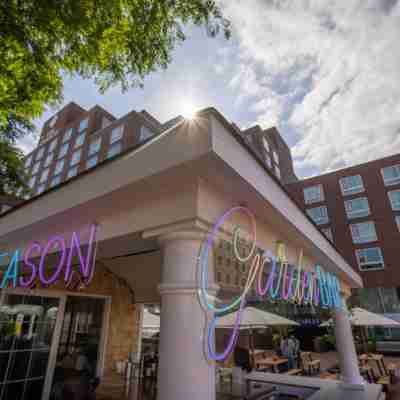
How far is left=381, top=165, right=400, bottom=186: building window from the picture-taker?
72.7 feet

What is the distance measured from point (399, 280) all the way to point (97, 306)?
2278cm

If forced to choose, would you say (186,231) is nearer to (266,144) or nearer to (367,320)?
(367,320)

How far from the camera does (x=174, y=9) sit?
383 cm

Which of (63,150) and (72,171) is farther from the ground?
(63,150)

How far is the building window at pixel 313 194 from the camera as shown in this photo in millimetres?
25391

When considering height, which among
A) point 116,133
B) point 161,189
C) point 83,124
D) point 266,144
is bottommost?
point 161,189

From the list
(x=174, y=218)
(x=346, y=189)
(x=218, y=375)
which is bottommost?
(x=218, y=375)

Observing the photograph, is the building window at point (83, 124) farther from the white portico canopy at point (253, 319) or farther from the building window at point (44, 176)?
the white portico canopy at point (253, 319)

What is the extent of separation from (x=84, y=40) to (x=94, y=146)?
Result: 2517 centimetres

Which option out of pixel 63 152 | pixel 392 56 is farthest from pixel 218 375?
pixel 63 152

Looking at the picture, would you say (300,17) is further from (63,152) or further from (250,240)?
(63,152)

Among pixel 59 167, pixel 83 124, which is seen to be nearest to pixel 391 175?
pixel 83 124

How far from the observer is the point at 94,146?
27.2 m

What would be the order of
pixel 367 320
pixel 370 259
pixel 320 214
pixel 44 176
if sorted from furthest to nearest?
pixel 44 176 < pixel 320 214 < pixel 370 259 < pixel 367 320
